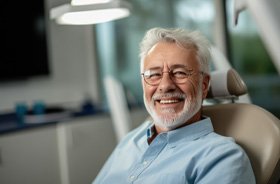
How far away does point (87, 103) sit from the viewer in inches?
135

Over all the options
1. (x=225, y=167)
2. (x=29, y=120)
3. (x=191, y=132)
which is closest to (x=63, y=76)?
(x=29, y=120)

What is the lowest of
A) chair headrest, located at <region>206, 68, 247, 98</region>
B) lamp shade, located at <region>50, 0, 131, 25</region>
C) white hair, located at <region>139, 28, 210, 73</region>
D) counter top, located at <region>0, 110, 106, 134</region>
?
counter top, located at <region>0, 110, 106, 134</region>

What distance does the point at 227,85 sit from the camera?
1.50 metres

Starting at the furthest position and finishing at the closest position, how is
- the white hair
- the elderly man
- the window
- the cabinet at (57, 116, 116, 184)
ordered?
1. the cabinet at (57, 116, 116, 184)
2. the window
3. the white hair
4. the elderly man

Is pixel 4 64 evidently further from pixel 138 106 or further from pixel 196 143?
pixel 196 143

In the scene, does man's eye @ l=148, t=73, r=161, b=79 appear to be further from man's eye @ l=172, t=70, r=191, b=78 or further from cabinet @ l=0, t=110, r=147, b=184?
cabinet @ l=0, t=110, r=147, b=184

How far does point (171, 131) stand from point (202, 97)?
181 millimetres

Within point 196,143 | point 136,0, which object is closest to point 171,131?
point 196,143

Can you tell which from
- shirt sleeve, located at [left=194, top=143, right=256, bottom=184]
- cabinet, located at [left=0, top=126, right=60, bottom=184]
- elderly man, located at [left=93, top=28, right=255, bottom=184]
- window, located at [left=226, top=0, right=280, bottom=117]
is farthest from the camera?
window, located at [left=226, top=0, right=280, bottom=117]

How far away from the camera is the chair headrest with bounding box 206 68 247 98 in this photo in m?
1.49

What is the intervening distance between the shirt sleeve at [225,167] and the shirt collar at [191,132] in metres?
0.16

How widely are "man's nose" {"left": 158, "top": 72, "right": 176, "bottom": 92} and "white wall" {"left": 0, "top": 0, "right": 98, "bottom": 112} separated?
2.03m

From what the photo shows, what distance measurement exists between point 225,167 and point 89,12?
2.92 feet

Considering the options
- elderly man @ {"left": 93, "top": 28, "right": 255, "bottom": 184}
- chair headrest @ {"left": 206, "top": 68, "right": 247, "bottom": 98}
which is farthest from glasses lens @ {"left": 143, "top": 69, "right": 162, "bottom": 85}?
chair headrest @ {"left": 206, "top": 68, "right": 247, "bottom": 98}
